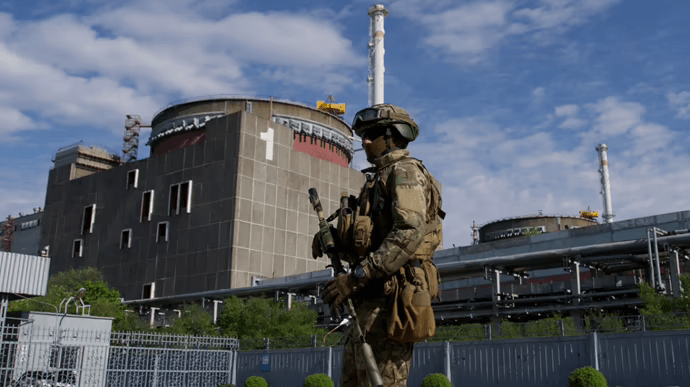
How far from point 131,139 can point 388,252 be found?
90.0m

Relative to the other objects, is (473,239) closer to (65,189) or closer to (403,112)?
(65,189)

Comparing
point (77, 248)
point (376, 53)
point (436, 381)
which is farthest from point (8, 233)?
point (436, 381)

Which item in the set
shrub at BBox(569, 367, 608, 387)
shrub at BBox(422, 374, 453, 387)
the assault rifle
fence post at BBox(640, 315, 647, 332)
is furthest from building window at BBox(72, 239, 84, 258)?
the assault rifle

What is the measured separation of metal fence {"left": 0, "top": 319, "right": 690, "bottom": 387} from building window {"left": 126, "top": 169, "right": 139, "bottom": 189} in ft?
139

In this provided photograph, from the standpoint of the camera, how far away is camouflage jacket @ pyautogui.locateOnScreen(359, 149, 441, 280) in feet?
19.6

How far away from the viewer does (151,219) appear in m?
65.4

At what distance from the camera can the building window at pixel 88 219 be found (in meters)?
71.1

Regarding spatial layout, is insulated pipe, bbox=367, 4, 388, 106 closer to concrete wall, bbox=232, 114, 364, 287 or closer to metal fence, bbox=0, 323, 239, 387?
concrete wall, bbox=232, 114, 364, 287

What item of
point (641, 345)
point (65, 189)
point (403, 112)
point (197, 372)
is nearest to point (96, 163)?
point (65, 189)

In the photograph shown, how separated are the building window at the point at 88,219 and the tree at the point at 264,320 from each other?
3637 cm

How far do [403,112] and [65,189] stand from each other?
76.3m

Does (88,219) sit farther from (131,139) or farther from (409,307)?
(409,307)

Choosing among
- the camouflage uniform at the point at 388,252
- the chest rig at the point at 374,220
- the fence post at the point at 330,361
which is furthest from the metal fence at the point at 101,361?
the camouflage uniform at the point at 388,252

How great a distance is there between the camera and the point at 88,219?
72188 millimetres
